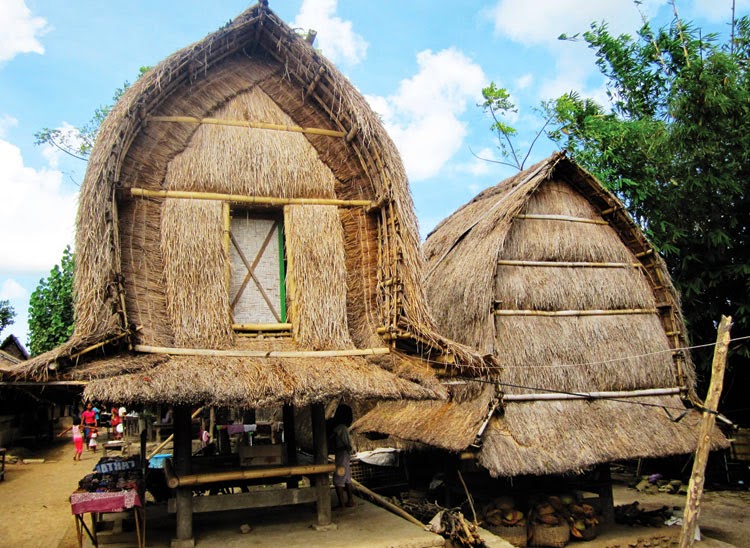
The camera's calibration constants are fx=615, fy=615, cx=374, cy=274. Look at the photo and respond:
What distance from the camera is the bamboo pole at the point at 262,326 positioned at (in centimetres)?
Result: 734

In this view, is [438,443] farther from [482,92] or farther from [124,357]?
[482,92]

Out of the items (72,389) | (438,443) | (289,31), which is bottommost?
(438,443)

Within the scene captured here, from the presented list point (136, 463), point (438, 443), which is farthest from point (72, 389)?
point (438, 443)

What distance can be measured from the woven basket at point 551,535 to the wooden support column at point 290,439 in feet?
12.5

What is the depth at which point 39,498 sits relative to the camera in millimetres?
13227

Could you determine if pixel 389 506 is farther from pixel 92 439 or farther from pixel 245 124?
pixel 92 439

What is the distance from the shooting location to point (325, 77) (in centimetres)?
797

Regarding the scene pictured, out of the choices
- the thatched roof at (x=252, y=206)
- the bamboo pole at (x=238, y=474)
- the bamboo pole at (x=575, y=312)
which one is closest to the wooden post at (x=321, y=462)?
the bamboo pole at (x=238, y=474)

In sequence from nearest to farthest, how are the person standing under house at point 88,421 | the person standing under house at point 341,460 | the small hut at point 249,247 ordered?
1. the small hut at point 249,247
2. the person standing under house at point 341,460
3. the person standing under house at point 88,421

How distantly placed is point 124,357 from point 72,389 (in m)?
0.70

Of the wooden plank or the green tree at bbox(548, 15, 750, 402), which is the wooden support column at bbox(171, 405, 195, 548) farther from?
the green tree at bbox(548, 15, 750, 402)

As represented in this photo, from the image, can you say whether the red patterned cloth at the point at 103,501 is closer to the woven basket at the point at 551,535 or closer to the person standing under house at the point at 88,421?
the woven basket at the point at 551,535

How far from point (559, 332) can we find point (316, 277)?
4.85 meters

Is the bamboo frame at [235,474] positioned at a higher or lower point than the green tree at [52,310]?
lower
